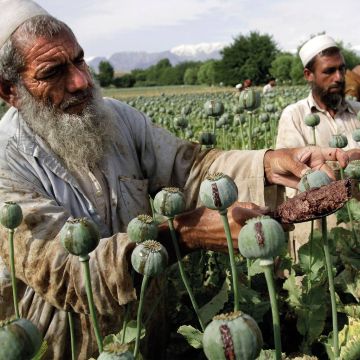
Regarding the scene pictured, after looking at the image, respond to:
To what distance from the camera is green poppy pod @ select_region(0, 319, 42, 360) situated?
3.30 ft

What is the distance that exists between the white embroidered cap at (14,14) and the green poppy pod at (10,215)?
2.96 feet

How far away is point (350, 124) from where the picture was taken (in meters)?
4.16

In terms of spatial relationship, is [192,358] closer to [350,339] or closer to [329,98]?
[350,339]

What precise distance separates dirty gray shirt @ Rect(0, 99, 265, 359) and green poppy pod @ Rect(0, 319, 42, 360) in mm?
763

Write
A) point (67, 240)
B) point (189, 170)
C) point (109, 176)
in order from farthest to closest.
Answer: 1. point (189, 170)
2. point (109, 176)
3. point (67, 240)

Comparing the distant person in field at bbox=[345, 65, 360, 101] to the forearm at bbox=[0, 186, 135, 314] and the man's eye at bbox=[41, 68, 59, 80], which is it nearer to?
the man's eye at bbox=[41, 68, 59, 80]

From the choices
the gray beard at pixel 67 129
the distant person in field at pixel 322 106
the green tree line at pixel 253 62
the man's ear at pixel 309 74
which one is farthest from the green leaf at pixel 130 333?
the green tree line at pixel 253 62

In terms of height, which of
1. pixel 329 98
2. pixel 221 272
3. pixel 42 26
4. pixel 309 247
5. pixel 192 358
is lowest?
pixel 192 358

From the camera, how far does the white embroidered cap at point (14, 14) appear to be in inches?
91.7

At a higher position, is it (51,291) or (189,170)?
(189,170)

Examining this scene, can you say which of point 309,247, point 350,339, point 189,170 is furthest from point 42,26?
point 350,339

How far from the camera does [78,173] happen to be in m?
2.40

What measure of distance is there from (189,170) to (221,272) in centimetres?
63

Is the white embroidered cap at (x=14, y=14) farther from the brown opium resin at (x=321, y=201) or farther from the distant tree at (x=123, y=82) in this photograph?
the distant tree at (x=123, y=82)
